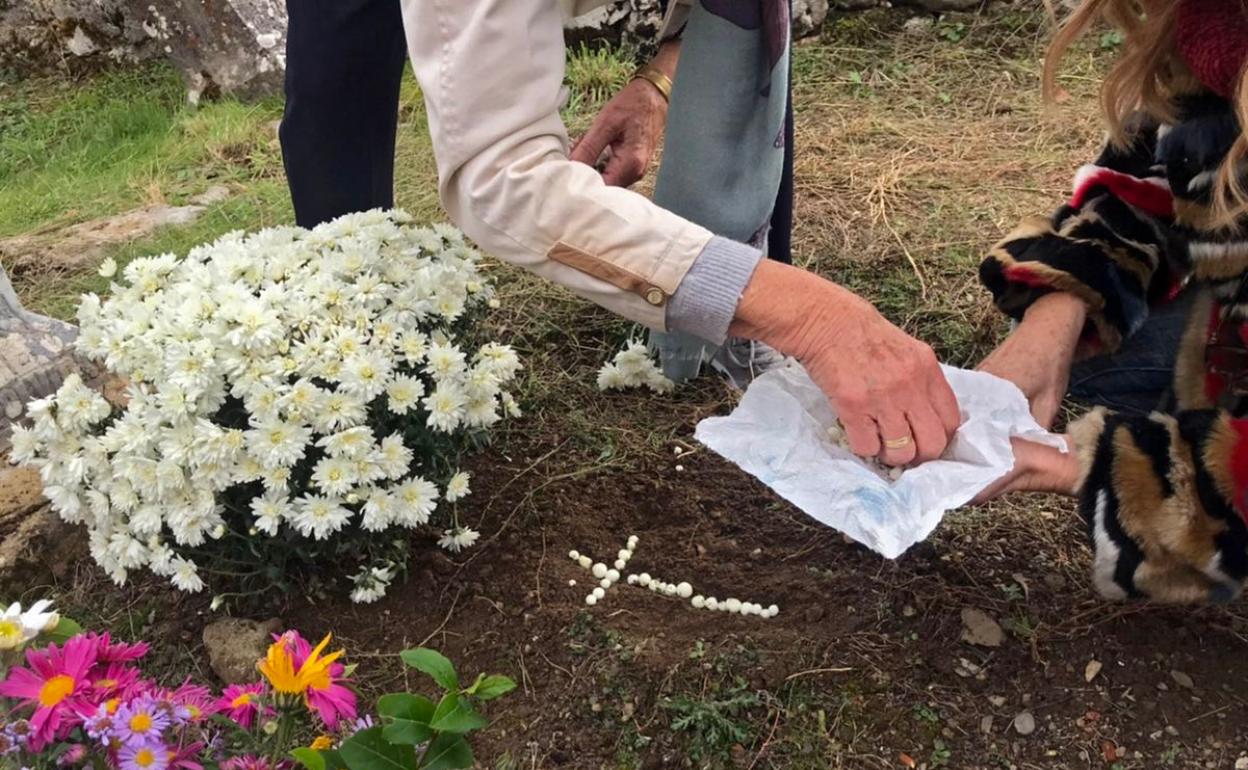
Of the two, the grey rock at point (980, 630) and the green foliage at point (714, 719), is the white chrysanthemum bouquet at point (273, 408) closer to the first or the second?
the green foliage at point (714, 719)

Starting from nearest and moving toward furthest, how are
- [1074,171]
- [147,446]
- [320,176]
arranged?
[147,446], [320,176], [1074,171]

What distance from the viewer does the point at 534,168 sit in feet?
4.80

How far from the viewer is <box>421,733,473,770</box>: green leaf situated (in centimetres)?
109

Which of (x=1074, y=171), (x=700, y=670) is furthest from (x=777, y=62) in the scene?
(x=1074, y=171)

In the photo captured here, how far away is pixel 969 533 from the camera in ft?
6.72

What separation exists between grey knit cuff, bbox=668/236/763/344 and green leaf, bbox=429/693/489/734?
A: 598 mm

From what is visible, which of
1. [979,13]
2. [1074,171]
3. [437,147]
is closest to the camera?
[437,147]

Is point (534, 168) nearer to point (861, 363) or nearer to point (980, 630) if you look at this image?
point (861, 363)

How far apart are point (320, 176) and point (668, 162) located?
0.70 meters

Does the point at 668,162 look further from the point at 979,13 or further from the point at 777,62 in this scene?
the point at 979,13

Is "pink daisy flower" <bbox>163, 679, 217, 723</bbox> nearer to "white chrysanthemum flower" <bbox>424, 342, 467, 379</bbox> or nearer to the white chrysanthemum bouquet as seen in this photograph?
the white chrysanthemum bouquet

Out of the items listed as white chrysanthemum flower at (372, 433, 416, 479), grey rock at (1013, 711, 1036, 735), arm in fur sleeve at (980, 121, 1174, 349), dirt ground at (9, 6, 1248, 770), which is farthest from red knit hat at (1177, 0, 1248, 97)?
white chrysanthemum flower at (372, 433, 416, 479)

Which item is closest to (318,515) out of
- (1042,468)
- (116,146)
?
(1042,468)

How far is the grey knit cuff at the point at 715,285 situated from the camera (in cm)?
144
